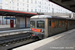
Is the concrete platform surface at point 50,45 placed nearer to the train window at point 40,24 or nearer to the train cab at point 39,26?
the train cab at point 39,26

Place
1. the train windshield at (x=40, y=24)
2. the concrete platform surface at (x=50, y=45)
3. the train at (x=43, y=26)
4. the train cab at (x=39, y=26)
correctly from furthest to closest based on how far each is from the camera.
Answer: the train windshield at (x=40, y=24) → the train cab at (x=39, y=26) → the train at (x=43, y=26) → the concrete platform surface at (x=50, y=45)

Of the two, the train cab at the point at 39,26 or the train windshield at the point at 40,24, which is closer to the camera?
the train cab at the point at 39,26

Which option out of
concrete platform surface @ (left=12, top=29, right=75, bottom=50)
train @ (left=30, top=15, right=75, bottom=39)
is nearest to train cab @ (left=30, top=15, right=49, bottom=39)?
train @ (left=30, top=15, right=75, bottom=39)

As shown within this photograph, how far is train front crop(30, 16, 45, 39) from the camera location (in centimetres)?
898

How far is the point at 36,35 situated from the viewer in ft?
31.2

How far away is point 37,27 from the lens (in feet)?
30.9

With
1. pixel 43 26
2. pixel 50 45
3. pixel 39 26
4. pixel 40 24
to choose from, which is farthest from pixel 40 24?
pixel 50 45

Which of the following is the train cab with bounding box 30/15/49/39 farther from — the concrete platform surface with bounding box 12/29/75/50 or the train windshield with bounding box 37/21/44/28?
the concrete platform surface with bounding box 12/29/75/50

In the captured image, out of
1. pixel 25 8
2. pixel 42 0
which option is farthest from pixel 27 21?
pixel 42 0

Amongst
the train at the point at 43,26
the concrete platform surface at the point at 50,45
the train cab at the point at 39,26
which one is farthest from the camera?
the train cab at the point at 39,26

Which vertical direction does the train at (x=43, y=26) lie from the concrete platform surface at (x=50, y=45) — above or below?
above

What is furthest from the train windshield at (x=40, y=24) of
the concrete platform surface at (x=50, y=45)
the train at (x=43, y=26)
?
the concrete platform surface at (x=50, y=45)

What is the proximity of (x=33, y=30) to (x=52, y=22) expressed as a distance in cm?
247

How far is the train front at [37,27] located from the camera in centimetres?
898
